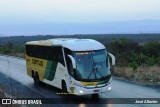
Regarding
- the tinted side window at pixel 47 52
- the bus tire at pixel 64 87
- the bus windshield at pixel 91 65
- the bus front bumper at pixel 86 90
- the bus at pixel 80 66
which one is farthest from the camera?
the tinted side window at pixel 47 52

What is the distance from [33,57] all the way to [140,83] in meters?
6.64

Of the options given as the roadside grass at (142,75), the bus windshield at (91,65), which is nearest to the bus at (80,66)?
the bus windshield at (91,65)

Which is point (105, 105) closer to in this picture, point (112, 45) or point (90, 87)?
point (90, 87)

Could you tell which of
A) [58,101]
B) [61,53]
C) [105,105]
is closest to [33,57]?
[61,53]

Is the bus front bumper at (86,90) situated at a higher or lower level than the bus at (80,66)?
lower

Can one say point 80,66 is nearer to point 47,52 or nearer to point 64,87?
point 64,87

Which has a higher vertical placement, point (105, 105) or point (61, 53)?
point (61, 53)

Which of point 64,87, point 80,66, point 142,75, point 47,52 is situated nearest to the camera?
point 80,66

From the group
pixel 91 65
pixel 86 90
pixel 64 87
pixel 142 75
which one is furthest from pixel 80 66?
pixel 142 75

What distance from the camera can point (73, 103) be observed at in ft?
58.0

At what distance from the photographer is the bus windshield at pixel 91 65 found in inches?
707

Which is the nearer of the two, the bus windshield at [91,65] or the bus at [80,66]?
the bus at [80,66]

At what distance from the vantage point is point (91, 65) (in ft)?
59.6

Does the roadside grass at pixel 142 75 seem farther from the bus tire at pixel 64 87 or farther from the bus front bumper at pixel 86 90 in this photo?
the bus front bumper at pixel 86 90
